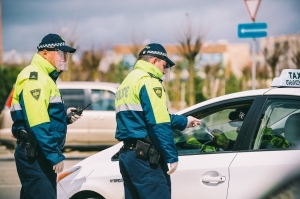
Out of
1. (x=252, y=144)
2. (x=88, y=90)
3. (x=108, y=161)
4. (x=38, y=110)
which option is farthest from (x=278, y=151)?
(x=88, y=90)

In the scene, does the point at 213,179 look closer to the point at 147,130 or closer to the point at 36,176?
the point at 147,130

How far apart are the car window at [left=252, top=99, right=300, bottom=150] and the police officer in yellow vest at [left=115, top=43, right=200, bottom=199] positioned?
27.1 inches

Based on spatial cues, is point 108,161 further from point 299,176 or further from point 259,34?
point 259,34

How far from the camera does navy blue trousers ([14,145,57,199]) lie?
3766 millimetres

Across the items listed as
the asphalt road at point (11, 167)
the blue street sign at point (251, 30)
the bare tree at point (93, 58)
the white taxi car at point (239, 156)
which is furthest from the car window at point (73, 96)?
the bare tree at point (93, 58)

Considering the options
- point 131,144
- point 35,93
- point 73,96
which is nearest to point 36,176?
point 35,93

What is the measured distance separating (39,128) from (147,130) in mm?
770

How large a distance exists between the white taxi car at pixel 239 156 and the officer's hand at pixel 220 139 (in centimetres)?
3

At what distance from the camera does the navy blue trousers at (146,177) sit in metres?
3.72

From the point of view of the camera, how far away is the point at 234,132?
14.0 feet

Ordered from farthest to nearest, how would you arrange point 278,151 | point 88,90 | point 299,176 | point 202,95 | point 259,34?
point 202,95, point 88,90, point 259,34, point 278,151, point 299,176

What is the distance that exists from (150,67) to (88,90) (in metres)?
7.71

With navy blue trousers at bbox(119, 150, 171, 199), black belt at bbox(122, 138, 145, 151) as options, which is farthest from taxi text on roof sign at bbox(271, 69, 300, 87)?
black belt at bbox(122, 138, 145, 151)

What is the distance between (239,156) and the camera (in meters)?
3.98
